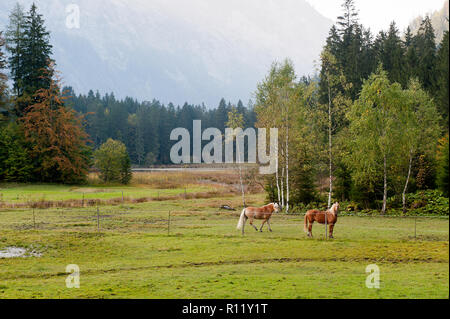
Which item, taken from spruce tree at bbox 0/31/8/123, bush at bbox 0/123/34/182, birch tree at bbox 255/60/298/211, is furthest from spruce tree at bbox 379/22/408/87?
spruce tree at bbox 0/31/8/123

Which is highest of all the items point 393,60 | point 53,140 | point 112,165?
point 393,60

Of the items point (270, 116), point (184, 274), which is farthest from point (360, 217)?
point (184, 274)

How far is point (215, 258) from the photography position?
1775 cm

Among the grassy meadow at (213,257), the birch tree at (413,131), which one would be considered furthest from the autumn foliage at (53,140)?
the birch tree at (413,131)

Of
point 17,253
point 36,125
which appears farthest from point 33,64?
point 17,253

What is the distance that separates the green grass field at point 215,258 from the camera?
11773mm

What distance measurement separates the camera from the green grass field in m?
11.8

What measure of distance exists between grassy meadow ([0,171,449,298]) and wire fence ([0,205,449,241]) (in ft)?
0.24

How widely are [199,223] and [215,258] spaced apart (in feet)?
37.7

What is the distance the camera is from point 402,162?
3572cm

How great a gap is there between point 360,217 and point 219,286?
77.6 ft

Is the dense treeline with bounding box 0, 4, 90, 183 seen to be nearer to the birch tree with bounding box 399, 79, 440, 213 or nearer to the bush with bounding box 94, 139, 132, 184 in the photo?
the bush with bounding box 94, 139, 132, 184

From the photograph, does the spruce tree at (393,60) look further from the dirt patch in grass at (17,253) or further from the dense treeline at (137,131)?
the dense treeline at (137,131)

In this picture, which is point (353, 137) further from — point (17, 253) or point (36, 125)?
point (36, 125)
